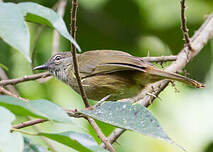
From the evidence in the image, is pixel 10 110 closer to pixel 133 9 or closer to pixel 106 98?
pixel 106 98

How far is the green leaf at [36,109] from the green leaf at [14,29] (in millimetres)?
162

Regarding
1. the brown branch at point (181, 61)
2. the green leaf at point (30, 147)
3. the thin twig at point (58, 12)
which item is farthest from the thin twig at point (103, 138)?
the thin twig at point (58, 12)

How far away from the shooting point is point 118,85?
4.29 m

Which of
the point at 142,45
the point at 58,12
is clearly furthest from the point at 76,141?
the point at 142,45

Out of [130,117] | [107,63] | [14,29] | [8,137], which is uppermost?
[14,29]

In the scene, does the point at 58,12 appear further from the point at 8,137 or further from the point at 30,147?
the point at 8,137

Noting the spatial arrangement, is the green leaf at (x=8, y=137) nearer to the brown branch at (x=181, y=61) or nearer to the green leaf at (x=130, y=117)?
the green leaf at (x=130, y=117)

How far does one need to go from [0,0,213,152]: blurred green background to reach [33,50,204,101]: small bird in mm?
672

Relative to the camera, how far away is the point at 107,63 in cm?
441

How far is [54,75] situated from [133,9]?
127 cm

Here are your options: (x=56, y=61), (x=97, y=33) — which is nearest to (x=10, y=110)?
(x=56, y=61)

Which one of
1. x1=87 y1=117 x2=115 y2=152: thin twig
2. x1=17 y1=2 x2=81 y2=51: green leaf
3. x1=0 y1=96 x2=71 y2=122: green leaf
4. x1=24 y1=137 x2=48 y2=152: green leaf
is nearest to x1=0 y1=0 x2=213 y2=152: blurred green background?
x1=87 y1=117 x2=115 y2=152: thin twig

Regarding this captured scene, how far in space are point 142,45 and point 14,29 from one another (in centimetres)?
374

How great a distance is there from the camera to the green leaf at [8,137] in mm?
1442
